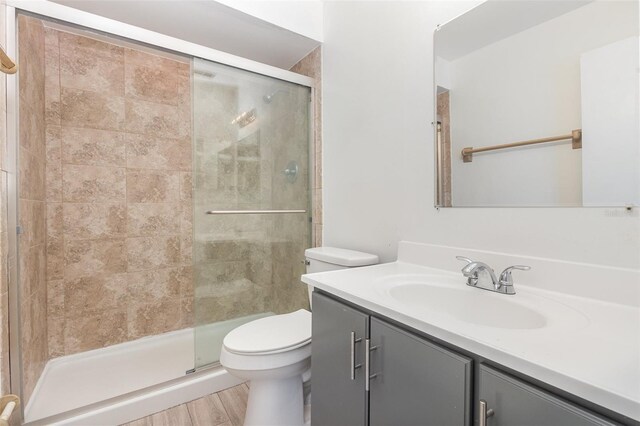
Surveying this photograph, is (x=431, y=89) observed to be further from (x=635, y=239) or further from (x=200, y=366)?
(x=200, y=366)

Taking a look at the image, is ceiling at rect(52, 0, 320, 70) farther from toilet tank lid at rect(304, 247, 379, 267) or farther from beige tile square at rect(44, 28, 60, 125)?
toilet tank lid at rect(304, 247, 379, 267)

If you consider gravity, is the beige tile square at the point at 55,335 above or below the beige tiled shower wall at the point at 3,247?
below

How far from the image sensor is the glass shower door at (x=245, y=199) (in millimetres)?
1774

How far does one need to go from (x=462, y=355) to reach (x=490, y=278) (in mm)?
432

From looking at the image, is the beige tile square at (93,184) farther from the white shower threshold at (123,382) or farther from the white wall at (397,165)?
the white wall at (397,165)

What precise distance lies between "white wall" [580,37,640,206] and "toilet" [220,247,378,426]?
0.90 m

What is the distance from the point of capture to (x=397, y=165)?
1.47 m

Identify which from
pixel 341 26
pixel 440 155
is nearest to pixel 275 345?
pixel 440 155

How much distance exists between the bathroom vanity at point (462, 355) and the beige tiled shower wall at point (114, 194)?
1.70 meters

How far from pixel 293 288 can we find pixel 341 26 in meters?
1.67

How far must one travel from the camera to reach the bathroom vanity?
50 cm

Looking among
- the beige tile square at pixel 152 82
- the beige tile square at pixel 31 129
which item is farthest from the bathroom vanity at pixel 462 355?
the beige tile square at pixel 152 82

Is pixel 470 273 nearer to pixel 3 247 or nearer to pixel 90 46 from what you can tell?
pixel 3 247

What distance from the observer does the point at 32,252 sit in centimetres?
155
